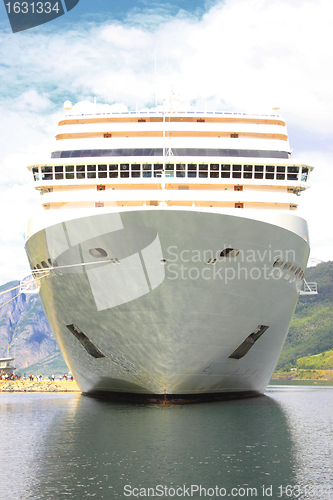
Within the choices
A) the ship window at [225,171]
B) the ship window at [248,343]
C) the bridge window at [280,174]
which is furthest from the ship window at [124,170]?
the ship window at [248,343]

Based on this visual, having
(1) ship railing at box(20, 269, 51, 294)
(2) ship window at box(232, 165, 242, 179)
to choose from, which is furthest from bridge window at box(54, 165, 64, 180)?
(2) ship window at box(232, 165, 242, 179)

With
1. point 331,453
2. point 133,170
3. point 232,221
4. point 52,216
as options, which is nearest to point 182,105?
point 133,170

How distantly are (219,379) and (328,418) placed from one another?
16.7 feet

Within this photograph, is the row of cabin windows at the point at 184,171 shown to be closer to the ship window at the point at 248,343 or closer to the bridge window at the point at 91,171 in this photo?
the bridge window at the point at 91,171

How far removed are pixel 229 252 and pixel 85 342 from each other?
710cm

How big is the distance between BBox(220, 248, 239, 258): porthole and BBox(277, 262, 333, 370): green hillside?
12845 cm

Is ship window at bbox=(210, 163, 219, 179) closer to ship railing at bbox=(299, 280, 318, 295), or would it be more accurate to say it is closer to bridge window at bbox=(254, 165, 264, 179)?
bridge window at bbox=(254, 165, 264, 179)

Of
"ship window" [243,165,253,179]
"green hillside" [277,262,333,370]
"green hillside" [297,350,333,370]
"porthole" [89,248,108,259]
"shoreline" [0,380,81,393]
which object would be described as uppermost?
"ship window" [243,165,253,179]

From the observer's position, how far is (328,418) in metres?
21.7

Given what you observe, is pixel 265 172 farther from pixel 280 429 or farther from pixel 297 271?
Result: pixel 280 429

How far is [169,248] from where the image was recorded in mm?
17078

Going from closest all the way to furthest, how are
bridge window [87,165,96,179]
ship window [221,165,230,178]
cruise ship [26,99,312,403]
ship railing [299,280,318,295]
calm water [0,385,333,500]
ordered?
calm water [0,385,333,500], cruise ship [26,99,312,403], ship window [221,165,230,178], bridge window [87,165,96,179], ship railing [299,280,318,295]

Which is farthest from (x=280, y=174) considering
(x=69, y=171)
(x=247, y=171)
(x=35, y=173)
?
(x=35, y=173)

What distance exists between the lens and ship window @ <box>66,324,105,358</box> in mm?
20531
